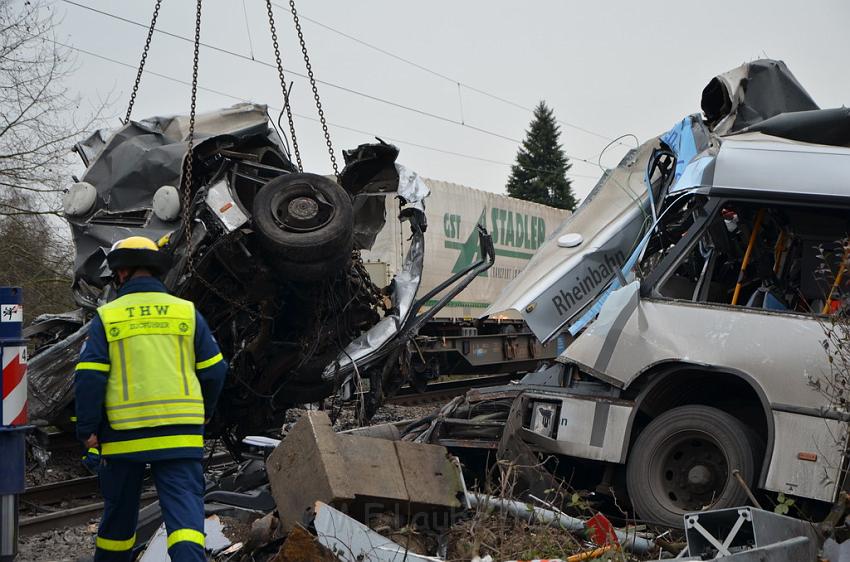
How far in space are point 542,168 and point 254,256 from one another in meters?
39.0

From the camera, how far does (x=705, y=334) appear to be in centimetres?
509

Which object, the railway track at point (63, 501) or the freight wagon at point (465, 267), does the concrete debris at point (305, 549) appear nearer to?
the railway track at point (63, 501)

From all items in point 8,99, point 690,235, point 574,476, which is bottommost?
point 574,476

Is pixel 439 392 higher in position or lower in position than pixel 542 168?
lower

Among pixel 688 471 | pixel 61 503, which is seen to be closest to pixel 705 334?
pixel 688 471

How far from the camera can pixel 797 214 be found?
536cm

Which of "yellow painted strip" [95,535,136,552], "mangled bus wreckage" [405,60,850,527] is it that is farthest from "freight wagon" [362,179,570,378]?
"yellow painted strip" [95,535,136,552]

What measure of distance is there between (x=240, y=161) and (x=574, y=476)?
11.4ft

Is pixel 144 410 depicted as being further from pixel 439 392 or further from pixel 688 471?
pixel 439 392

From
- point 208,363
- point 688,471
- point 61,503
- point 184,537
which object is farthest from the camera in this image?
point 61,503

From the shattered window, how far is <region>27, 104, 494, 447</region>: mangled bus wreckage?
7.80 ft

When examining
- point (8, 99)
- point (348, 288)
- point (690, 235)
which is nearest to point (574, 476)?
point (690, 235)

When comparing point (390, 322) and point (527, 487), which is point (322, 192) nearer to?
point (390, 322)

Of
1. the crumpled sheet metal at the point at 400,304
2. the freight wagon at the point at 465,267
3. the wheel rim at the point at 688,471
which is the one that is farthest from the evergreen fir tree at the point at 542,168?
the wheel rim at the point at 688,471
